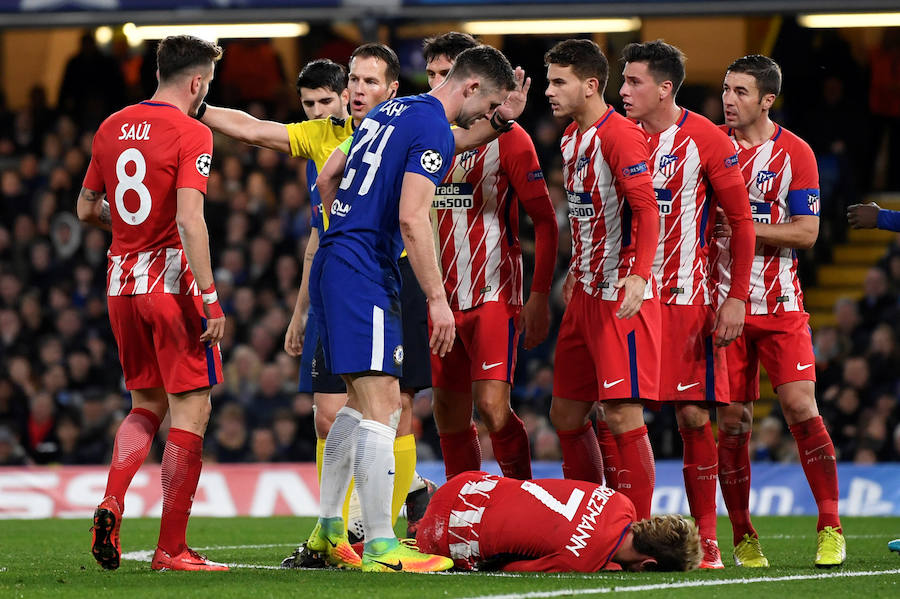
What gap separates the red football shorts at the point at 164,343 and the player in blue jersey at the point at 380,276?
684mm

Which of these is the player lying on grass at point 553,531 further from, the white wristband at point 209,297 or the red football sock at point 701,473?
the white wristband at point 209,297

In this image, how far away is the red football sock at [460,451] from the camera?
7.34 meters

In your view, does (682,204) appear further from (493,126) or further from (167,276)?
(167,276)

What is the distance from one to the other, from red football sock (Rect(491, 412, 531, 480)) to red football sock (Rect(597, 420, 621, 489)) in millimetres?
527

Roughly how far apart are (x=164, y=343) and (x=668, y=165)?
2728mm

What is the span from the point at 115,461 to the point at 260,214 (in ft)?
32.1

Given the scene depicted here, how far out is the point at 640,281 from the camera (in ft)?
20.7

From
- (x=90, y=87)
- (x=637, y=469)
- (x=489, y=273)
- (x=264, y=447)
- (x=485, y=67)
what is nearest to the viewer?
(x=485, y=67)

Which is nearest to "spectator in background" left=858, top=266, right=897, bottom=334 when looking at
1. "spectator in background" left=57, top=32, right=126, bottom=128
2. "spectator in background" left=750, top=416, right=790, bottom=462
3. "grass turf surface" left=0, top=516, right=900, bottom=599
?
"spectator in background" left=750, top=416, right=790, bottom=462

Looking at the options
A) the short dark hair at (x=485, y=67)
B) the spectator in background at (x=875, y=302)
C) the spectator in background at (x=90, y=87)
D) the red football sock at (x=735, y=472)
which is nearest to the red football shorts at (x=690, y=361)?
the red football sock at (x=735, y=472)

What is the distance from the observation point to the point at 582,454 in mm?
7027

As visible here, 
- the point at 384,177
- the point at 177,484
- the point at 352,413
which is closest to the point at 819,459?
the point at 352,413

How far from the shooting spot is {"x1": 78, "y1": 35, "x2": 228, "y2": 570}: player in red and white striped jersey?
6.23 metres

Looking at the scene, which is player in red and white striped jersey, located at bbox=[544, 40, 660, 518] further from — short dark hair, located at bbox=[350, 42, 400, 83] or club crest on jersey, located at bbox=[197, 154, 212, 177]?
club crest on jersey, located at bbox=[197, 154, 212, 177]
